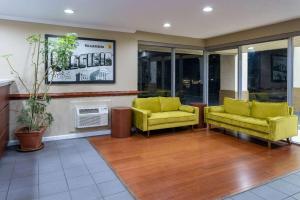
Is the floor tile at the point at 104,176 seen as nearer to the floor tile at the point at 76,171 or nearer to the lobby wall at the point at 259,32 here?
the floor tile at the point at 76,171

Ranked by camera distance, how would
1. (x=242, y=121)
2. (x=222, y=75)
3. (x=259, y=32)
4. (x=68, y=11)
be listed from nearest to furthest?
(x=68, y=11) < (x=242, y=121) < (x=259, y=32) < (x=222, y=75)

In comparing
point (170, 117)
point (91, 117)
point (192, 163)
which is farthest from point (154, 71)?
point (192, 163)

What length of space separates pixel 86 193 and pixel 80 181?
339 mm

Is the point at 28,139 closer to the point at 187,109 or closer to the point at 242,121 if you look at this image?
the point at 187,109

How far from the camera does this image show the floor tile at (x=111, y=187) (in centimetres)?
256

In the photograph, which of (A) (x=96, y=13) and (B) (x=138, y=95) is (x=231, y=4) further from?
(B) (x=138, y=95)

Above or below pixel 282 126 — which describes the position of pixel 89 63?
above

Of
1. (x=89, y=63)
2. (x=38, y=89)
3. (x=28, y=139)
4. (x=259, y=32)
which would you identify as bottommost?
(x=28, y=139)

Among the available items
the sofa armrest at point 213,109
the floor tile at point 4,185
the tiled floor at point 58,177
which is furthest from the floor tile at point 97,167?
the sofa armrest at point 213,109

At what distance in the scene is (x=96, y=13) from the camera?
4008mm

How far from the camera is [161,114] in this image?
534cm

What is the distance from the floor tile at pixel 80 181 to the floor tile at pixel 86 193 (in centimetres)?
9

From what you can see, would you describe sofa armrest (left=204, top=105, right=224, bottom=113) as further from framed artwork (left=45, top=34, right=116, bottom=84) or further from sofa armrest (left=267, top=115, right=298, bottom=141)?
framed artwork (left=45, top=34, right=116, bottom=84)

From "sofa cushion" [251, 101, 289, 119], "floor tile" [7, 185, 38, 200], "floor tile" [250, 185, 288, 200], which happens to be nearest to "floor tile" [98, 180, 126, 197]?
"floor tile" [7, 185, 38, 200]
